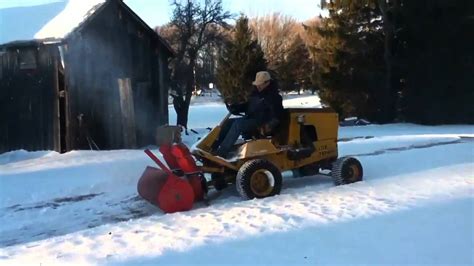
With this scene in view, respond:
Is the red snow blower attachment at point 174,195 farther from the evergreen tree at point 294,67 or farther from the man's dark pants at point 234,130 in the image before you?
the evergreen tree at point 294,67

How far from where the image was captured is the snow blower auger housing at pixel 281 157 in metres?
8.59

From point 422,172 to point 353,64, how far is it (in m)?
18.3

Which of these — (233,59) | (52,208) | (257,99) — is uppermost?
(233,59)

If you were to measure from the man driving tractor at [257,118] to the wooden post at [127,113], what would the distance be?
8529 mm

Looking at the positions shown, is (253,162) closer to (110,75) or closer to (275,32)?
(110,75)

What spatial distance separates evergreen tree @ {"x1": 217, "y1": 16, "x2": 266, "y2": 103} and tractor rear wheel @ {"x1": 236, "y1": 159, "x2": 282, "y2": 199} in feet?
65.4

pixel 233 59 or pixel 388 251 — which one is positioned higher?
pixel 233 59

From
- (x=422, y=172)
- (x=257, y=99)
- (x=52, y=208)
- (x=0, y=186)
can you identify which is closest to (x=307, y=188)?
(x=257, y=99)

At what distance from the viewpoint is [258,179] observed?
8.59 m

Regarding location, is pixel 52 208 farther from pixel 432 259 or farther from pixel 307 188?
pixel 432 259

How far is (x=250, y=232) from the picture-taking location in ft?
20.1

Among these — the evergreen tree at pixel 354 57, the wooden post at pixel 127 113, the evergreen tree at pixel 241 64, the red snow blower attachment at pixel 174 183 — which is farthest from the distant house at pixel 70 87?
the evergreen tree at pixel 354 57

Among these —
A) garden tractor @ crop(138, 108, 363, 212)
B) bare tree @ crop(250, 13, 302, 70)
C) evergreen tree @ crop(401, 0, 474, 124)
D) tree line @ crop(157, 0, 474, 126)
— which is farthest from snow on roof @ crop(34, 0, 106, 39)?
bare tree @ crop(250, 13, 302, 70)

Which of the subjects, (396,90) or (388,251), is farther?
(396,90)
